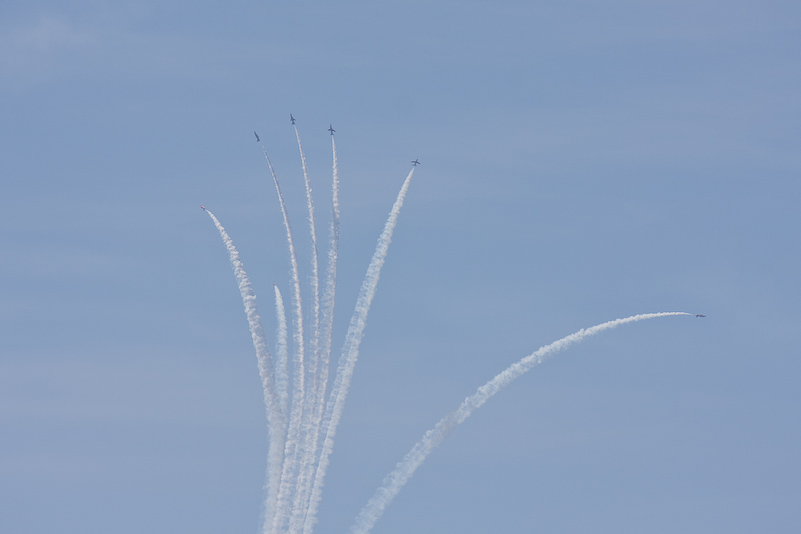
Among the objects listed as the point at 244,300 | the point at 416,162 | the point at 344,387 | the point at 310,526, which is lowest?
the point at 310,526

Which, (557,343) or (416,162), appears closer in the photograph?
(557,343)

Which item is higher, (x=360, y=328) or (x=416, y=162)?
(x=416, y=162)

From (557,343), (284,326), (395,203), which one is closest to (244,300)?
(284,326)

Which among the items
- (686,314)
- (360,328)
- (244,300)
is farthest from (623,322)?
(244,300)

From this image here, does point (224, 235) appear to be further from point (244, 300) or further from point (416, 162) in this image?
point (416, 162)

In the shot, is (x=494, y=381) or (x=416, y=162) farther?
(x=416, y=162)

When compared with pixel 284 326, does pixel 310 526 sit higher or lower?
lower

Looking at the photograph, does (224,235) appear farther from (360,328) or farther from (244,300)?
(360,328)

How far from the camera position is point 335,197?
156 metres

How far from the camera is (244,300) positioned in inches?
6122

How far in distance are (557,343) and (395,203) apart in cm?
1898

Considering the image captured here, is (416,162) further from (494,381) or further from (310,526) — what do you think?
(310,526)

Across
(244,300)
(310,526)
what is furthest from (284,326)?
(310,526)

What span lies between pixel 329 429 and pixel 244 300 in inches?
572
